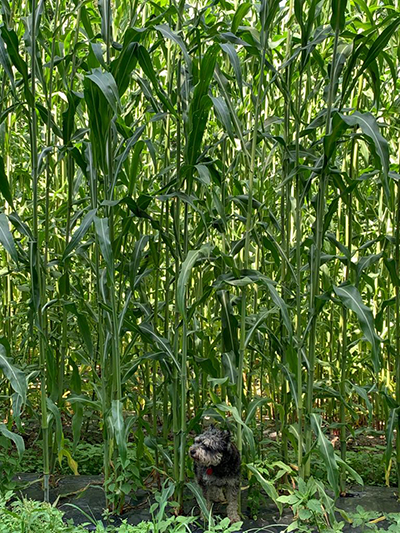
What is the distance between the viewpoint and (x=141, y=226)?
12.2 ft

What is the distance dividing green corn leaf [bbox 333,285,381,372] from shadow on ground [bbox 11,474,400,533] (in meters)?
0.92

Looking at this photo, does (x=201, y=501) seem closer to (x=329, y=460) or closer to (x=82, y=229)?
(x=329, y=460)

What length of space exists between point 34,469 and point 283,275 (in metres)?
1.94

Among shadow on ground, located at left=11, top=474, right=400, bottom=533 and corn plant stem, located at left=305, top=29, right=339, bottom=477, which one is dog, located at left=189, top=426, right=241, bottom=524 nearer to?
shadow on ground, located at left=11, top=474, right=400, bottom=533

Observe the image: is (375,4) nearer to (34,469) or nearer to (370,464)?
(370,464)

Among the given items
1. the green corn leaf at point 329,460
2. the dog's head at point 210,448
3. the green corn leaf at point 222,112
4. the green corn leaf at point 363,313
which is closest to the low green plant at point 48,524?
the dog's head at point 210,448

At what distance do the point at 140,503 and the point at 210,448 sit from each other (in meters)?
0.68

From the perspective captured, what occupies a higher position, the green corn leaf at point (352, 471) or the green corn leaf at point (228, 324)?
the green corn leaf at point (228, 324)

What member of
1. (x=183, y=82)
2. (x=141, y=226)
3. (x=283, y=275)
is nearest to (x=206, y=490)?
(x=283, y=275)

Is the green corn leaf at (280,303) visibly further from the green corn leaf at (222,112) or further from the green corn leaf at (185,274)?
the green corn leaf at (222,112)

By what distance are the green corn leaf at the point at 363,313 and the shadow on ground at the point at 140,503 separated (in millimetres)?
920

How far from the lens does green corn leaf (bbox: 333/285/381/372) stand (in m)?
2.51

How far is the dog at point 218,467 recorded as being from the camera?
9.02 feet

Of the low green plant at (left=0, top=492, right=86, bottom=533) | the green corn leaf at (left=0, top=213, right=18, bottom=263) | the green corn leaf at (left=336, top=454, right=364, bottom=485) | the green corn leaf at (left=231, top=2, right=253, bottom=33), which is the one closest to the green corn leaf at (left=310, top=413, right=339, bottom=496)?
the green corn leaf at (left=336, top=454, right=364, bottom=485)
